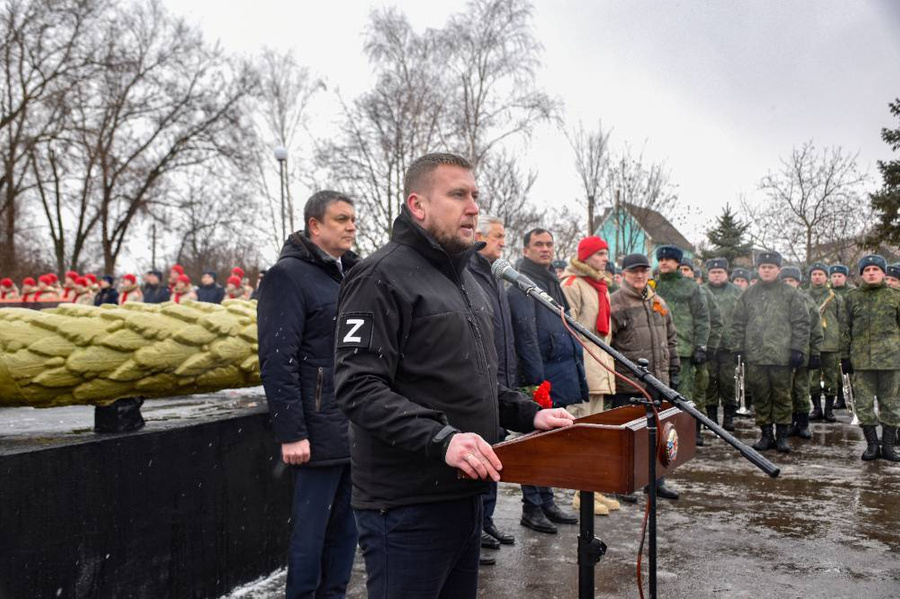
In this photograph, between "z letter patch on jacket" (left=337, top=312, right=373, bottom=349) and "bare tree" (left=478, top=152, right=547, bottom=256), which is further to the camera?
"bare tree" (left=478, top=152, right=547, bottom=256)

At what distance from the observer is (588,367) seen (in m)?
6.13

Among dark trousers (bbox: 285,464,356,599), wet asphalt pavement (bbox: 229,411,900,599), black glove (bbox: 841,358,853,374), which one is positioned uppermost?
black glove (bbox: 841,358,853,374)

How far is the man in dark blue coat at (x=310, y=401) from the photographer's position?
316cm

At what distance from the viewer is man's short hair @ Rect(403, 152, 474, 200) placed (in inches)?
90.5

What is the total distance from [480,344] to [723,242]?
30.1 m

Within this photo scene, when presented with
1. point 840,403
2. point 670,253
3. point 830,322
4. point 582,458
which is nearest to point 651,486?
point 582,458

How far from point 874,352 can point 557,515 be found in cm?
475

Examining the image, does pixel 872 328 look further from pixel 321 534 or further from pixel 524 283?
pixel 321 534

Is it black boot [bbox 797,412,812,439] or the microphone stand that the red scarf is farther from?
black boot [bbox 797,412,812,439]

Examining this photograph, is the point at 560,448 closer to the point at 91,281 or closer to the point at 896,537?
the point at 896,537

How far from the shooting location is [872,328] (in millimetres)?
8125

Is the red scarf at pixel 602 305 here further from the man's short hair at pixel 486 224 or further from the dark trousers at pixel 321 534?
the dark trousers at pixel 321 534

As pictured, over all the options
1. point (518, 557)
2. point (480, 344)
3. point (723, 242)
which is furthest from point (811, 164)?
point (480, 344)

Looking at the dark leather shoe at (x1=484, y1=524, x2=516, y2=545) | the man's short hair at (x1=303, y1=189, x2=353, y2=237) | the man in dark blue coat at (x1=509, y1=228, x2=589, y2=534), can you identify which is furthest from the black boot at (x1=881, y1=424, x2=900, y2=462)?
the man's short hair at (x1=303, y1=189, x2=353, y2=237)
